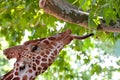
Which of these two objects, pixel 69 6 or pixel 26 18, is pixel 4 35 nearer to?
pixel 26 18

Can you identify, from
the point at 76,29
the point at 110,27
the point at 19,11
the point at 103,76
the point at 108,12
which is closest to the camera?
the point at 108,12

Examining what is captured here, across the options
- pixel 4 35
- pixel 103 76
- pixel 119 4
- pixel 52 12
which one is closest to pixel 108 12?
pixel 119 4

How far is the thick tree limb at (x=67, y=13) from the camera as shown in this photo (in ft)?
5.13

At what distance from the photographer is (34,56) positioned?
5.18ft

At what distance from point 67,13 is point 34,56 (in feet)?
0.82

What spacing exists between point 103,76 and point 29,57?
2.52 m

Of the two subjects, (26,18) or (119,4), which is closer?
(119,4)

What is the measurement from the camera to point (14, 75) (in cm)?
152

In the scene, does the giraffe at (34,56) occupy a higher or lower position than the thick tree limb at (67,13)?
lower

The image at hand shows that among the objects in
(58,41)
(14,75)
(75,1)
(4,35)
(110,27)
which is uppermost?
(4,35)

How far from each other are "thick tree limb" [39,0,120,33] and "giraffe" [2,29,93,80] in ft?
0.36

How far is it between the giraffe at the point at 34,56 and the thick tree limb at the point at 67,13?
110mm

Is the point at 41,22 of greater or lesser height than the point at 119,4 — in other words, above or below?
above

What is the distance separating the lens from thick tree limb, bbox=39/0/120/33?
156cm
